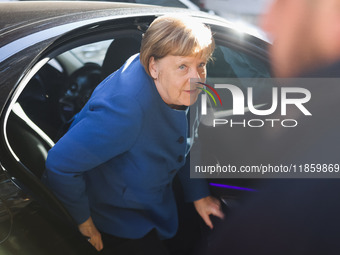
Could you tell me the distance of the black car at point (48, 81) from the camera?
4.03 feet

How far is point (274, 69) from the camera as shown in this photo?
2.02 metres

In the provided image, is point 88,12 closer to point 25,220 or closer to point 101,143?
point 101,143

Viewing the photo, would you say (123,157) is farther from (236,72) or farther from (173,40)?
(236,72)

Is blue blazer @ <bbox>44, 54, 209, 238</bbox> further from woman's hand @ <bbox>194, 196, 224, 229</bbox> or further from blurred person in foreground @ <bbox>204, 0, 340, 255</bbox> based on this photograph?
blurred person in foreground @ <bbox>204, 0, 340, 255</bbox>

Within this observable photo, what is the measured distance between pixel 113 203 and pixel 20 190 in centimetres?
41

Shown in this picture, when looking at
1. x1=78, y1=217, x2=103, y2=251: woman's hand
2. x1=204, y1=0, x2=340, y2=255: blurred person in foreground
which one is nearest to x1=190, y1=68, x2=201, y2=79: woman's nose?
→ x1=204, y1=0, x2=340, y2=255: blurred person in foreground

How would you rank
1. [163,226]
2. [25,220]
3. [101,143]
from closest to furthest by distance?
[25,220], [101,143], [163,226]

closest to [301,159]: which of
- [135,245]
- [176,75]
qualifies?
[176,75]

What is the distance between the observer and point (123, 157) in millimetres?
1454

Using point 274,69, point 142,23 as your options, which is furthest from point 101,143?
point 274,69

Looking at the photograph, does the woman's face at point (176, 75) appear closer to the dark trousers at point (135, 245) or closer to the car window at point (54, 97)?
the car window at point (54, 97)

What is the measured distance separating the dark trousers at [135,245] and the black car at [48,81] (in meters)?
0.22

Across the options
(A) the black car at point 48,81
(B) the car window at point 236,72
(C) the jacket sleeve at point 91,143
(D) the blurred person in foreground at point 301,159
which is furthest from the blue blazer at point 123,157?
(B) the car window at point 236,72

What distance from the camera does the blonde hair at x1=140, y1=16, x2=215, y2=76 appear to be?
1.36 metres
